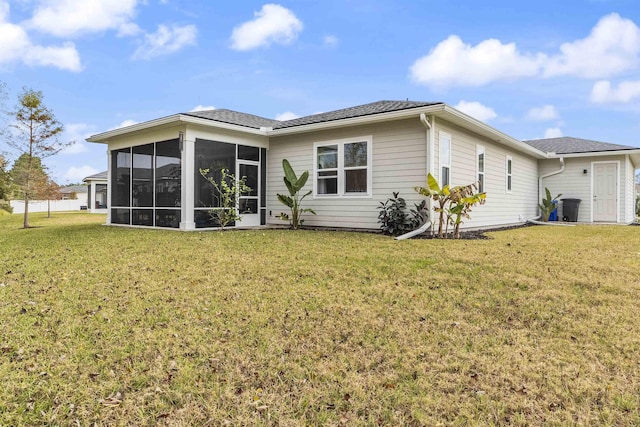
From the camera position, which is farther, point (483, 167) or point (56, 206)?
point (56, 206)

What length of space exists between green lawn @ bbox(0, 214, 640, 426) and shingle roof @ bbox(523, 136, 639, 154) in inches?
A: 448

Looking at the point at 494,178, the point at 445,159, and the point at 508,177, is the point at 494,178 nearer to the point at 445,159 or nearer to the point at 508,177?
the point at 508,177

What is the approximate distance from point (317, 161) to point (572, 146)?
→ 40.0ft

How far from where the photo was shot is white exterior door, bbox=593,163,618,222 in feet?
49.9

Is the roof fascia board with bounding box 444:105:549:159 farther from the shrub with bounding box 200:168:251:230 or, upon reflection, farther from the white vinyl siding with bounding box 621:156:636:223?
the shrub with bounding box 200:168:251:230

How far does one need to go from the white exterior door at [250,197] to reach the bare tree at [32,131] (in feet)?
30.3

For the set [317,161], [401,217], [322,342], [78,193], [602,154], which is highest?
[602,154]

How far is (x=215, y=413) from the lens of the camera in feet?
7.11

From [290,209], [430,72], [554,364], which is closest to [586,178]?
[430,72]

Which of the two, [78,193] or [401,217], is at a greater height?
[78,193]

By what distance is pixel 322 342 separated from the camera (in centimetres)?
310

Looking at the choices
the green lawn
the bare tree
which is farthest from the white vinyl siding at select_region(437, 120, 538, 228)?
the bare tree

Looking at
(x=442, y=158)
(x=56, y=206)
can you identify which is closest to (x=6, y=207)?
(x=56, y=206)

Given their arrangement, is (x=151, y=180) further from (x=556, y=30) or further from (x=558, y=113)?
(x=558, y=113)
